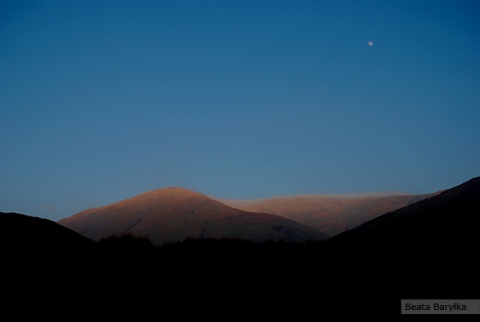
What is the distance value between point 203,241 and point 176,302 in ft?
21.5

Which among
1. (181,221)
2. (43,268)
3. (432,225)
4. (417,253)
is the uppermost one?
(432,225)

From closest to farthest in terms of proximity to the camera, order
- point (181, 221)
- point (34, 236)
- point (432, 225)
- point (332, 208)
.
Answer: point (432, 225) < point (34, 236) < point (181, 221) < point (332, 208)

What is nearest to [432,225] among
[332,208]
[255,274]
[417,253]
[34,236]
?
[417,253]

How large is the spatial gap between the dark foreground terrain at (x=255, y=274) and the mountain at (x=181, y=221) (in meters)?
54.5

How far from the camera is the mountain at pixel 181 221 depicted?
75.8 meters

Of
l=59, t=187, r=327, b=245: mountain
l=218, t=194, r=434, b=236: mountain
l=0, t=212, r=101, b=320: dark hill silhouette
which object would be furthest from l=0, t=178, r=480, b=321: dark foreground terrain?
l=218, t=194, r=434, b=236: mountain

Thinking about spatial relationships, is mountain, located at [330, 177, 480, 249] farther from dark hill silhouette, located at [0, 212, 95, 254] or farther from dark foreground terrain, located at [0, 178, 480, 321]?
dark hill silhouette, located at [0, 212, 95, 254]

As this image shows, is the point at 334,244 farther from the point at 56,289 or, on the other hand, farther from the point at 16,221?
the point at 16,221

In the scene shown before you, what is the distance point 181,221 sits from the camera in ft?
290

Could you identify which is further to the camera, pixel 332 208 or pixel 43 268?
Result: pixel 332 208

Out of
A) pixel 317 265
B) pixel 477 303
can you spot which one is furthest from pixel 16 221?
pixel 477 303

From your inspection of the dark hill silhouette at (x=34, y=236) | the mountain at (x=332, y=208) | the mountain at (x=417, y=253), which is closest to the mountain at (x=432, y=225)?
the mountain at (x=417, y=253)

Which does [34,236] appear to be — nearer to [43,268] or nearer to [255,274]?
[43,268]

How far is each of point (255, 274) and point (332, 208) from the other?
148232mm
